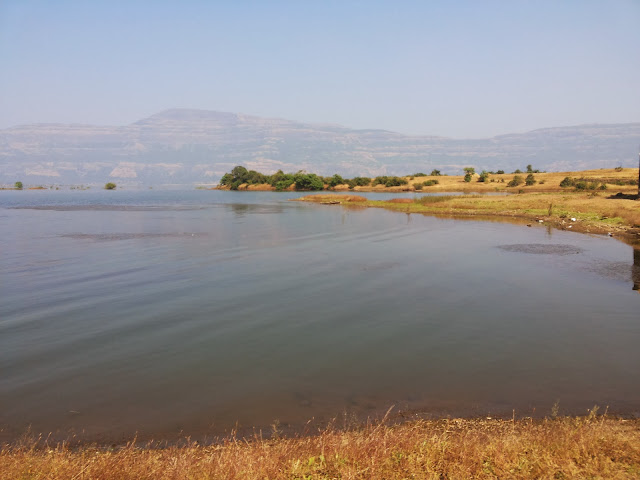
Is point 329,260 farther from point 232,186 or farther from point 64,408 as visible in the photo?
point 232,186

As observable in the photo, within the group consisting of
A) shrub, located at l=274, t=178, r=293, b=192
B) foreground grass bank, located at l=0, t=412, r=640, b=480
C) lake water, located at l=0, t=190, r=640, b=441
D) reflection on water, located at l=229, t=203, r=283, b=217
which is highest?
shrub, located at l=274, t=178, r=293, b=192

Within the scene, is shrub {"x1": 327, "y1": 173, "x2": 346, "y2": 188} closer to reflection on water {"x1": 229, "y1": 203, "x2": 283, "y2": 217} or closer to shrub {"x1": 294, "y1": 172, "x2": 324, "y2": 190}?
shrub {"x1": 294, "y1": 172, "x2": 324, "y2": 190}

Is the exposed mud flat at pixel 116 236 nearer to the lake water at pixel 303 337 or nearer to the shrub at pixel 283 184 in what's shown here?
the lake water at pixel 303 337

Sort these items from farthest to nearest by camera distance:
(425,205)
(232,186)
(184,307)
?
(232,186) < (425,205) < (184,307)

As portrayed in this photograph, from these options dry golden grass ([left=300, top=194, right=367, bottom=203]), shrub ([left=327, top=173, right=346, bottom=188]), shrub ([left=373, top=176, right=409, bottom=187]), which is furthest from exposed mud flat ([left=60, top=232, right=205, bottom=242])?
shrub ([left=327, top=173, right=346, bottom=188])

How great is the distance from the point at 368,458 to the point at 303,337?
818 centimetres

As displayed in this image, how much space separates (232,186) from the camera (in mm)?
188125

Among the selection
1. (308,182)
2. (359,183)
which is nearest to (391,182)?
(359,183)

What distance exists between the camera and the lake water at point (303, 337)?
1104 cm

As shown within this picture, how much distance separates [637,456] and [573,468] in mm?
1358

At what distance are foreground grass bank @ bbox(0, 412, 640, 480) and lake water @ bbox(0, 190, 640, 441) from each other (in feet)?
4.79

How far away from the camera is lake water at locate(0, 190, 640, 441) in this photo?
36.2ft

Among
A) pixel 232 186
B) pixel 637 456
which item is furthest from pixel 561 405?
pixel 232 186

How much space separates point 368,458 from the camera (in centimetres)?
762
